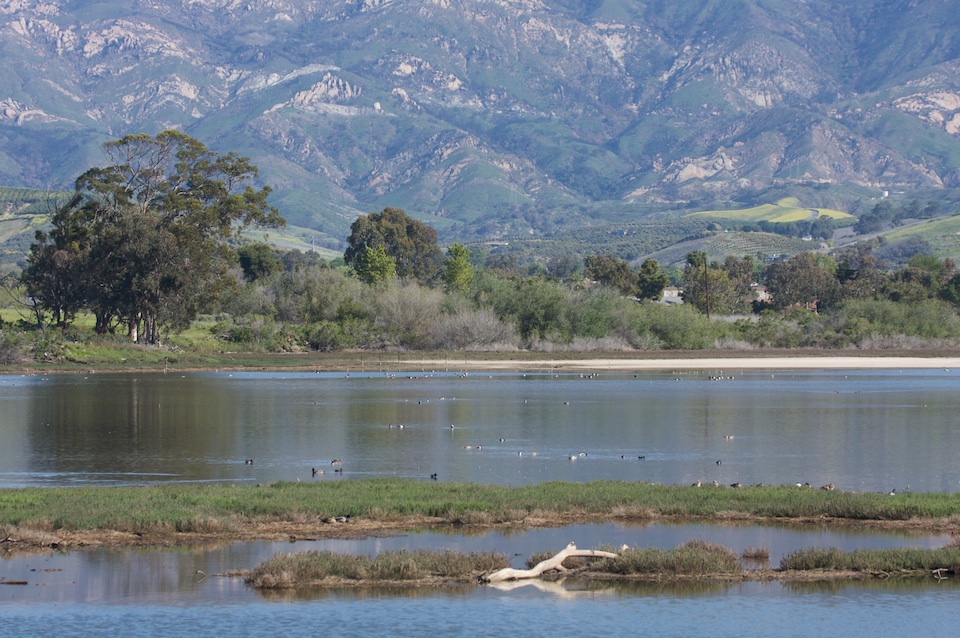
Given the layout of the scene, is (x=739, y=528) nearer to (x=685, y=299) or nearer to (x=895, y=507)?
(x=895, y=507)

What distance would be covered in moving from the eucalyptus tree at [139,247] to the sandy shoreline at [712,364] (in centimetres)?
1745

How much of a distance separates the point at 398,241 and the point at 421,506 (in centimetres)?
10153

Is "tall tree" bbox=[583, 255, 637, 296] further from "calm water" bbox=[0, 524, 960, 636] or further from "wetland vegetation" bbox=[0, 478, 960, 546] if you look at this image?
"calm water" bbox=[0, 524, 960, 636]

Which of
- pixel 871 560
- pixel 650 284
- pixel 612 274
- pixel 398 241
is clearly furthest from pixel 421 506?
pixel 650 284

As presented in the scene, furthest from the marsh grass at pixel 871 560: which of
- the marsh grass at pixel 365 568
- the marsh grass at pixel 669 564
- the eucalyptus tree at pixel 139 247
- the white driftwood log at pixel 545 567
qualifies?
the eucalyptus tree at pixel 139 247

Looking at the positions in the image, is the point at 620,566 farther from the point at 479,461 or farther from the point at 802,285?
the point at 802,285

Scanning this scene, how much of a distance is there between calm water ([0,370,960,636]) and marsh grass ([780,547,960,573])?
25.7 inches

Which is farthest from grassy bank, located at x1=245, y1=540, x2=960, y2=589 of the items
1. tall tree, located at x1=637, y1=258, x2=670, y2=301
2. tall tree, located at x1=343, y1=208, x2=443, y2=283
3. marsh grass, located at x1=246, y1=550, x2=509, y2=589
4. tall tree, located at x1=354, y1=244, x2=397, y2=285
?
tall tree, located at x1=637, y1=258, x2=670, y2=301

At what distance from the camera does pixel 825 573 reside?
69.3ft

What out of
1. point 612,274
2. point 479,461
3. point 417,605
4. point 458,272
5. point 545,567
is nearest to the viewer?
point 417,605

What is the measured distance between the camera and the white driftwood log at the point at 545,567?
66.8 feet

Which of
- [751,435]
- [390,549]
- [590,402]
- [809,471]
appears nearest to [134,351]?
[590,402]

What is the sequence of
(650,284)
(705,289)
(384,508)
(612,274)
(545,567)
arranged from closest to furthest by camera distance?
(545,567), (384,508), (705,289), (612,274), (650,284)

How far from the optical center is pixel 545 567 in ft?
68.1
